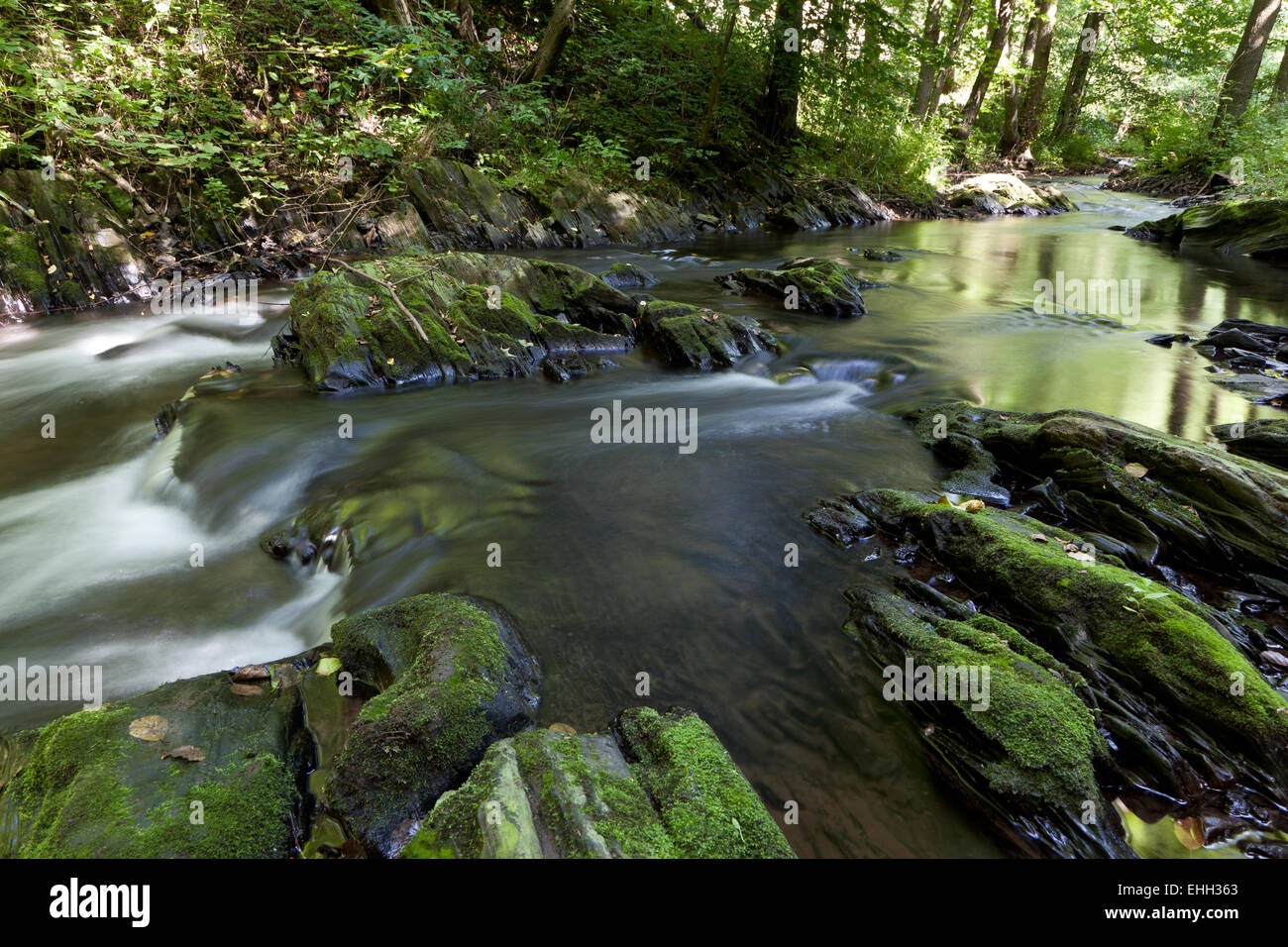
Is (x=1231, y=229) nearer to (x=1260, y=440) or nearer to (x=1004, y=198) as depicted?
(x=1004, y=198)

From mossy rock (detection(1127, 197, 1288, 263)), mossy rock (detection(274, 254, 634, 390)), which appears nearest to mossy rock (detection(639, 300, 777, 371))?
mossy rock (detection(274, 254, 634, 390))

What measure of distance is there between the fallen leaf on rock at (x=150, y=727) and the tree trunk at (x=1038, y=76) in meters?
32.8

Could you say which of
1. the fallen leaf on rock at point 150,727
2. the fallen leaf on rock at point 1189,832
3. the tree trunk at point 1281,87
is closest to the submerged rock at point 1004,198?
the tree trunk at point 1281,87

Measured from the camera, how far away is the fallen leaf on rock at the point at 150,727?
8.71ft

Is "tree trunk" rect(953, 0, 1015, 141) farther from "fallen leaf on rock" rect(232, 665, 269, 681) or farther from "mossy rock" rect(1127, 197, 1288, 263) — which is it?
"fallen leaf on rock" rect(232, 665, 269, 681)

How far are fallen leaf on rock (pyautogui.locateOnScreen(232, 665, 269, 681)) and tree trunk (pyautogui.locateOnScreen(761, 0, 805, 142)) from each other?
60.0 feet

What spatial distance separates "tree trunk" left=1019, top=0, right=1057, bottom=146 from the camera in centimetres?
2695

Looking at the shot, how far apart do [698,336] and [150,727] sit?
682 cm

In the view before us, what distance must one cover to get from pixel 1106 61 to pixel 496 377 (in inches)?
1696

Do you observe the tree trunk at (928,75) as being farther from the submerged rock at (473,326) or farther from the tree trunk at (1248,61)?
the submerged rock at (473,326)

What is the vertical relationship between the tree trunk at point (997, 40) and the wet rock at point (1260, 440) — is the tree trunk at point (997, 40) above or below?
above

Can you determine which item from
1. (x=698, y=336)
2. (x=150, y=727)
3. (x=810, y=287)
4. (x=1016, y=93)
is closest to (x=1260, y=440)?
(x=698, y=336)

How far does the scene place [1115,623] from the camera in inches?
128

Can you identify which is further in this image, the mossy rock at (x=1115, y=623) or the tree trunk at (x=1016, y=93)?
the tree trunk at (x=1016, y=93)
